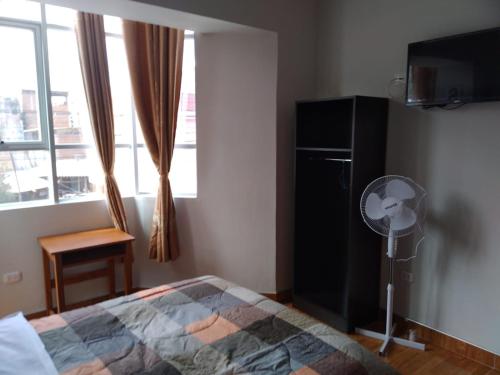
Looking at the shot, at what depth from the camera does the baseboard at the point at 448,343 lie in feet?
7.94

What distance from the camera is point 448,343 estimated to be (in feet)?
8.57

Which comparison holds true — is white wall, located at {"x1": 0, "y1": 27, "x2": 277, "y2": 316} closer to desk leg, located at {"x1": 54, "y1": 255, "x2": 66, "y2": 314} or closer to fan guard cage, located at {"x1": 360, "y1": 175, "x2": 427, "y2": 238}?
desk leg, located at {"x1": 54, "y1": 255, "x2": 66, "y2": 314}

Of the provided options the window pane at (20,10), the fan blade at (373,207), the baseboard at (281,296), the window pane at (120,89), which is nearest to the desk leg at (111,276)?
the window pane at (120,89)

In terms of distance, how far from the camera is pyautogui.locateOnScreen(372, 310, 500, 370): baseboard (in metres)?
2.42

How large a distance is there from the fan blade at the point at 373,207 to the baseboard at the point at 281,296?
47.2 inches

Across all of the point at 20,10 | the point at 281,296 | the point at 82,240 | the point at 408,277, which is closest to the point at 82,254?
the point at 82,240

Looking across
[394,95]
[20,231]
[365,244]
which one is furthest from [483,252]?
[20,231]

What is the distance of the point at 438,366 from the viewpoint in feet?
8.02

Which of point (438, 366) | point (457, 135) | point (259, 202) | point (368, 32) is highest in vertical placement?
point (368, 32)

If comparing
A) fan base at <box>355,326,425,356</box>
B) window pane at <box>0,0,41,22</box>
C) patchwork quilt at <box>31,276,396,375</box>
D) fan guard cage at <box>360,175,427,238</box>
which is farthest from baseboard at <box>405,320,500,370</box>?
window pane at <box>0,0,41,22</box>

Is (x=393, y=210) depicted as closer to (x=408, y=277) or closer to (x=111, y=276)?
(x=408, y=277)

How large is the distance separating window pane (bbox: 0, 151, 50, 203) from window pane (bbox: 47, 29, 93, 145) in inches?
8.8

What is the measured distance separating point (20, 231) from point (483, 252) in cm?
327

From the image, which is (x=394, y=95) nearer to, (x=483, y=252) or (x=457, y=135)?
(x=457, y=135)
